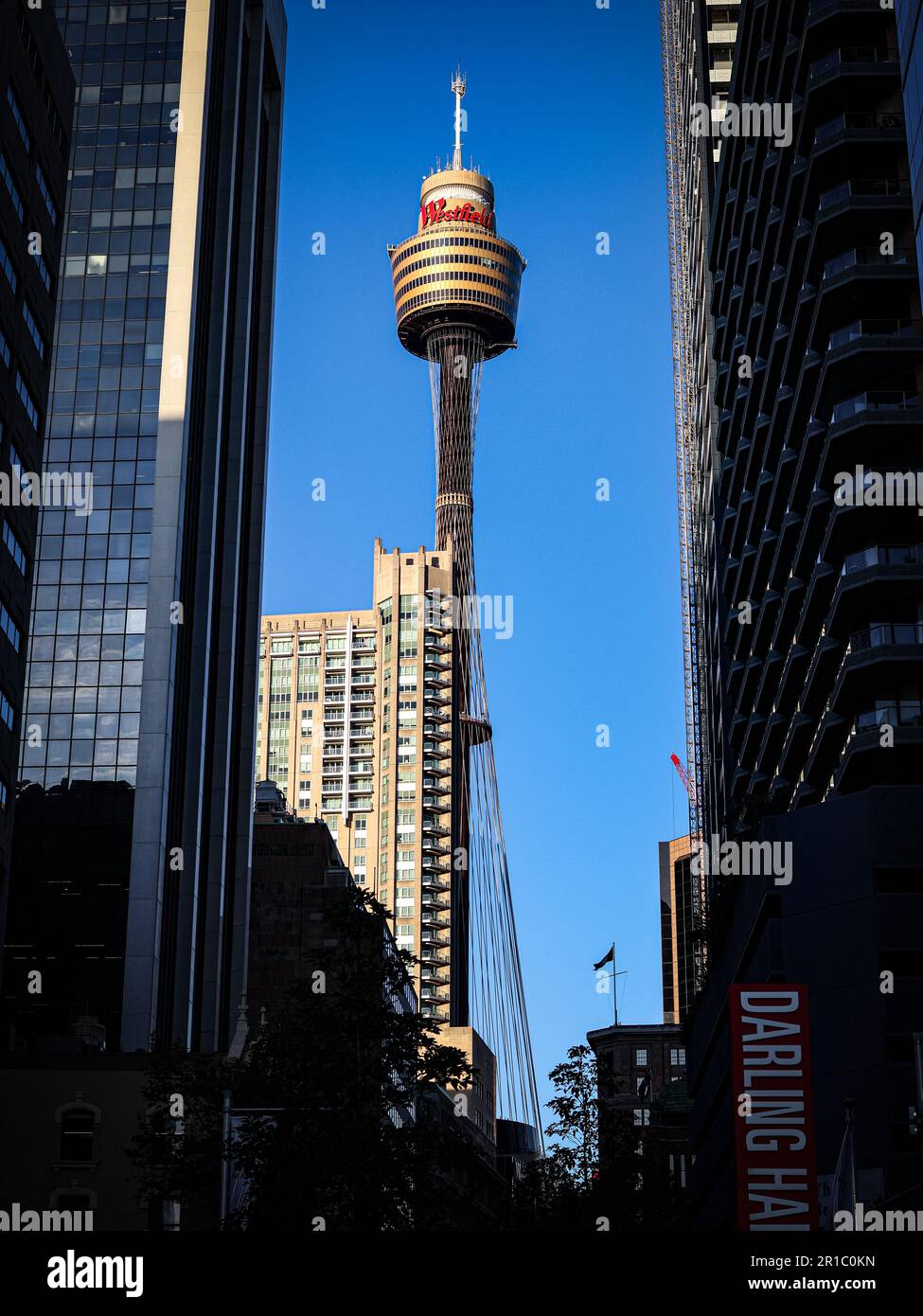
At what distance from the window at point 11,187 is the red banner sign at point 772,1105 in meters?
43.4

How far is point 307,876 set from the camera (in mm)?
135375

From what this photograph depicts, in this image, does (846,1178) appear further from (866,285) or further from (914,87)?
(866,285)

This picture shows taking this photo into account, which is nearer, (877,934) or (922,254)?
(922,254)

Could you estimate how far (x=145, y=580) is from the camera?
352 ft

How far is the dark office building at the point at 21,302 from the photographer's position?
68.7 metres

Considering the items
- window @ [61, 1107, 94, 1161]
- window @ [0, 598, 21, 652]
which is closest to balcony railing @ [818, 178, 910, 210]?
window @ [0, 598, 21, 652]

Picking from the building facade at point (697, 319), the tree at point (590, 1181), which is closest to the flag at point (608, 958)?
the building facade at point (697, 319)

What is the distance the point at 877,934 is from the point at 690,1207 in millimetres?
20210

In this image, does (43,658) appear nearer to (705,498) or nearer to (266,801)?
(705,498)

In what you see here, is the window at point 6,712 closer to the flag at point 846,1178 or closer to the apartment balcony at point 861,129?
the flag at point 846,1178

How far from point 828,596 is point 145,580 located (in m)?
47.9
